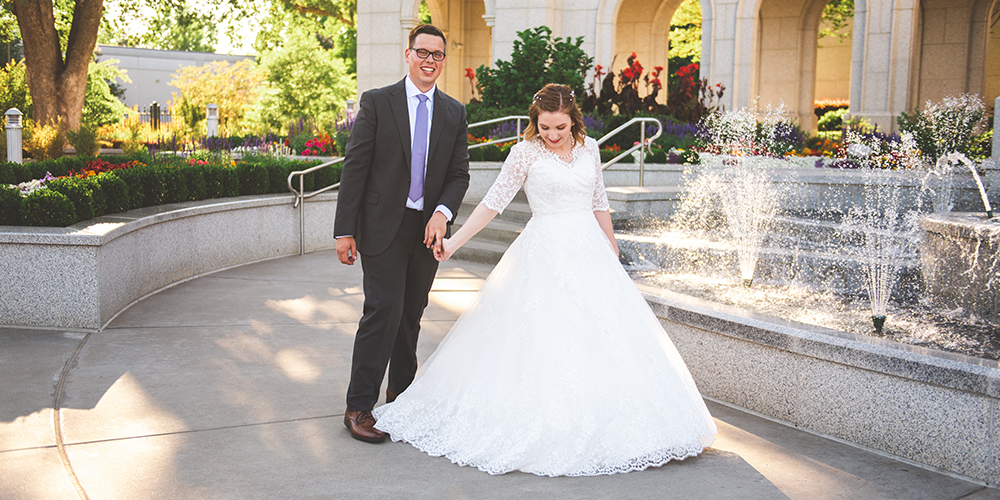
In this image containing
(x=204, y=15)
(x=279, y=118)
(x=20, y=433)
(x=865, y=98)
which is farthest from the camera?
(x=279, y=118)

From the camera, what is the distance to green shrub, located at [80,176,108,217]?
7.15 m

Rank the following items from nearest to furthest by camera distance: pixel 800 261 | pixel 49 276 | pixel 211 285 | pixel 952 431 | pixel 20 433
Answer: pixel 952 431 → pixel 20 433 → pixel 49 276 → pixel 800 261 → pixel 211 285

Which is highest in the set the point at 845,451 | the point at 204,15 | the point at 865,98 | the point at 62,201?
the point at 204,15

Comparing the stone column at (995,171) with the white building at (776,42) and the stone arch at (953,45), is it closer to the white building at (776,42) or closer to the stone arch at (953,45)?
the white building at (776,42)

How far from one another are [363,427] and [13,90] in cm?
2380

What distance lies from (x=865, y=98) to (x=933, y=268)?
12223mm

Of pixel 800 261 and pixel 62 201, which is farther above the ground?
pixel 62 201

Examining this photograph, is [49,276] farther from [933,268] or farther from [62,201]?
[933,268]

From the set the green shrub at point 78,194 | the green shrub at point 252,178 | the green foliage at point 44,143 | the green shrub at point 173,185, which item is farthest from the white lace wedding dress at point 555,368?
the green foliage at point 44,143

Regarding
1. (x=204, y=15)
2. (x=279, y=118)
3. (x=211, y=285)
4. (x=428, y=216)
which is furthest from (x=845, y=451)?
(x=279, y=118)

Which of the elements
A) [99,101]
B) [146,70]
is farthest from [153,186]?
[146,70]

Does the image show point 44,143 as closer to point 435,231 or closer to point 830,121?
point 435,231

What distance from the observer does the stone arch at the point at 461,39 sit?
2511 centimetres

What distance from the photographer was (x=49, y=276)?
619 cm
